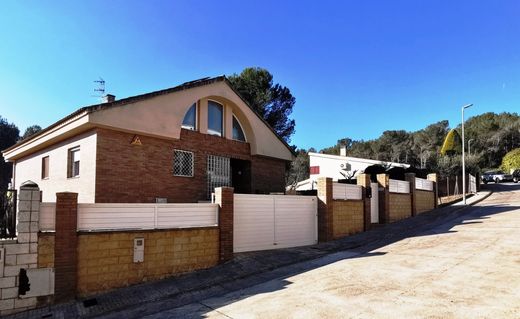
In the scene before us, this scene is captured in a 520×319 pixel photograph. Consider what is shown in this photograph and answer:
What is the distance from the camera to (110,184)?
39.8ft

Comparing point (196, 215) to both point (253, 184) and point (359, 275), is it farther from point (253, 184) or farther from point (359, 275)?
point (253, 184)

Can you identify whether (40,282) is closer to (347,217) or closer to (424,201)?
(347,217)

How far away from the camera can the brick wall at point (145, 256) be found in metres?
8.39

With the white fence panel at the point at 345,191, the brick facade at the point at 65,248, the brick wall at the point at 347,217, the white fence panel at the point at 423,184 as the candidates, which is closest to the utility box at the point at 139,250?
the brick facade at the point at 65,248

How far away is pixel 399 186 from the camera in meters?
18.7

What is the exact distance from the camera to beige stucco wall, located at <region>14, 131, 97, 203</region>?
12.1 metres

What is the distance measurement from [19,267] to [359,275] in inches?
284

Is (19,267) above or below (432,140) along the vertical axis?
below

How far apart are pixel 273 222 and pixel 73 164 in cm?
758

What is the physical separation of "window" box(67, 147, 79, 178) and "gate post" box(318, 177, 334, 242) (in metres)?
8.78

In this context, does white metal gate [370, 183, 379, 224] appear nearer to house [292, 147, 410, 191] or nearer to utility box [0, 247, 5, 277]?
utility box [0, 247, 5, 277]

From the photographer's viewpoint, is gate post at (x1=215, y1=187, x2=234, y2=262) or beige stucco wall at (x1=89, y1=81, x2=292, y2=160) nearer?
gate post at (x1=215, y1=187, x2=234, y2=262)

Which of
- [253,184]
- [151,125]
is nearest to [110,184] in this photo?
[151,125]

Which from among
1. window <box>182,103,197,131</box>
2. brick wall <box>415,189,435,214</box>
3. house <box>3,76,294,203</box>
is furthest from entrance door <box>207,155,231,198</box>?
brick wall <box>415,189,435,214</box>
